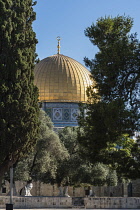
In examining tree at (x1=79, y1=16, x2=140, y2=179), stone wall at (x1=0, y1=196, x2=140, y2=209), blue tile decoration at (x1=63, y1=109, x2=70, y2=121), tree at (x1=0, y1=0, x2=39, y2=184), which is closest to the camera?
tree at (x1=79, y1=16, x2=140, y2=179)

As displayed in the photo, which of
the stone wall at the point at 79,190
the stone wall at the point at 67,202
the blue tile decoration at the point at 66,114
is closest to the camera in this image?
the stone wall at the point at 67,202

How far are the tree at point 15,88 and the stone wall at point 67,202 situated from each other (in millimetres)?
3027

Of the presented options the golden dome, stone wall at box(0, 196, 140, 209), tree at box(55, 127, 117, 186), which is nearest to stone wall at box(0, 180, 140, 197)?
tree at box(55, 127, 117, 186)

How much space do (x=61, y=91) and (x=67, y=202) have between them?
29.6m

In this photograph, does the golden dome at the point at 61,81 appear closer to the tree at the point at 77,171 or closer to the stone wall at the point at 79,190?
the stone wall at the point at 79,190

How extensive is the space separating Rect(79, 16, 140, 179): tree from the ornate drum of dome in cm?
3257

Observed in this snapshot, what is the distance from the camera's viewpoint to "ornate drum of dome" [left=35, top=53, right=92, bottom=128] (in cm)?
5212

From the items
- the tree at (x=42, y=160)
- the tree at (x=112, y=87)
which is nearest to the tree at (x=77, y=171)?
the tree at (x=42, y=160)

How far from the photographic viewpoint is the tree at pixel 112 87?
16.9 meters

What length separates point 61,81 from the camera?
52.8 metres

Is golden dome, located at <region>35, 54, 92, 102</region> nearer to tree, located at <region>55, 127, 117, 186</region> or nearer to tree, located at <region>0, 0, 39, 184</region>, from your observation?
tree, located at <region>55, 127, 117, 186</region>

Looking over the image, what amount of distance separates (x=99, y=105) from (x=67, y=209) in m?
6.86

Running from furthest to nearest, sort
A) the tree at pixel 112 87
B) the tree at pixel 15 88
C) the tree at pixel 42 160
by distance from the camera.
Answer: the tree at pixel 42 160, the tree at pixel 15 88, the tree at pixel 112 87

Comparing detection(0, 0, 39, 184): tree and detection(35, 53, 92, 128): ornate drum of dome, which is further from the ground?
detection(35, 53, 92, 128): ornate drum of dome
